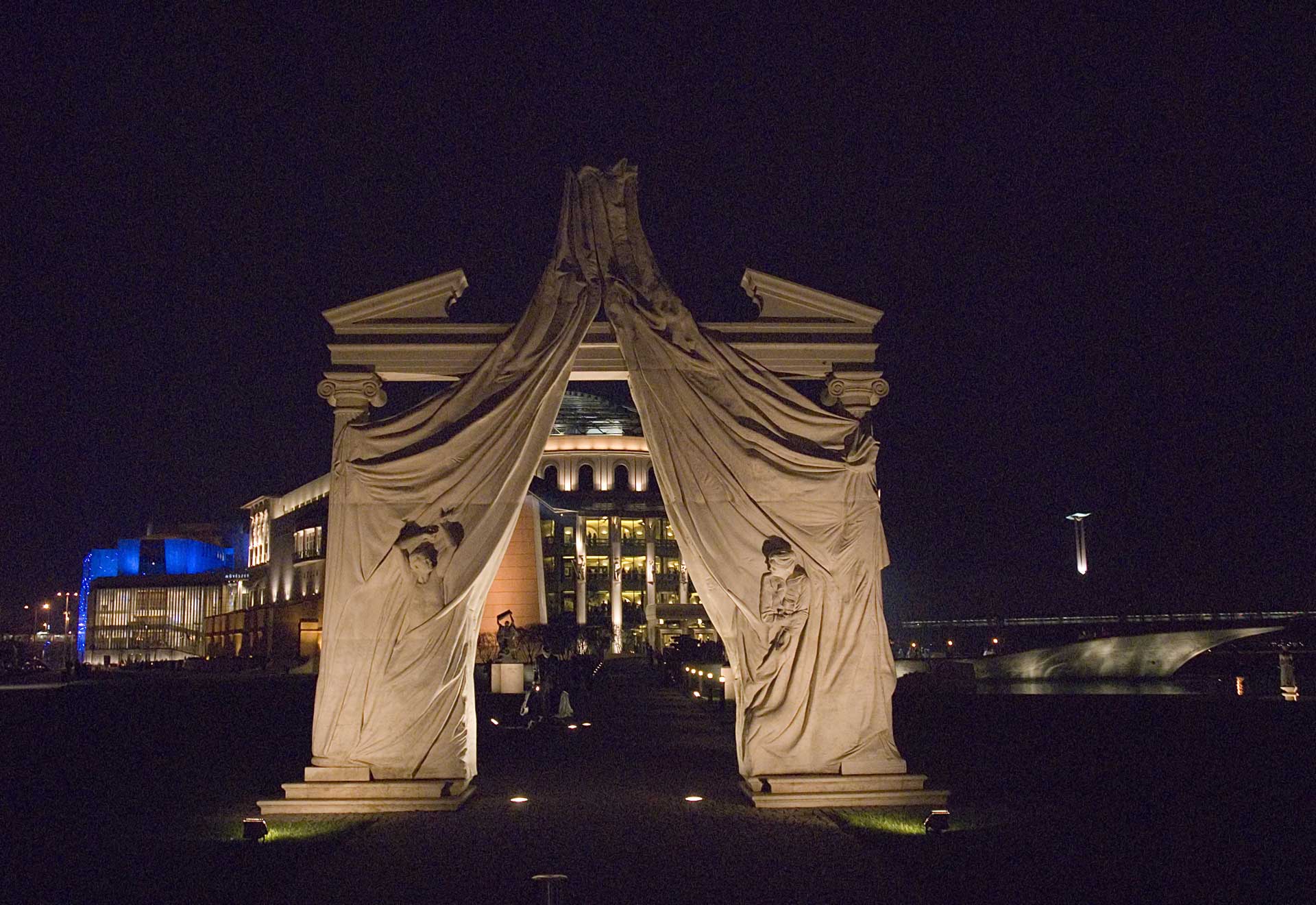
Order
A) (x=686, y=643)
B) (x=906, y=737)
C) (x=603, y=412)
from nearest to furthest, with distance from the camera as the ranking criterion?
(x=906, y=737) → (x=686, y=643) → (x=603, y=412)

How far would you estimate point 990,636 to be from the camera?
67.1 metres

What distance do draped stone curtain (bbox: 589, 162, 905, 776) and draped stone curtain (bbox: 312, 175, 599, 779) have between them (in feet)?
3.32

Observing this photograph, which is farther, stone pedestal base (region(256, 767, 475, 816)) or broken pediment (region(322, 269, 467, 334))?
broken pediment (region(322, 269, 467, 334))

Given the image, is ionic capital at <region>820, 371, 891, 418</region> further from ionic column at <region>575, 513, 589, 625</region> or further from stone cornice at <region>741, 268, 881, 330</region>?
ionic column at <region>575, 513, 589, 625</region>

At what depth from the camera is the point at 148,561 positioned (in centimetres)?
11700

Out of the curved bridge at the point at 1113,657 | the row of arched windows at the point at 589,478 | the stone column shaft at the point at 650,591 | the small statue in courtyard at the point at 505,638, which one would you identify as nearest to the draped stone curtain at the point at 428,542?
the small statue in courtyard at the point at 505,638

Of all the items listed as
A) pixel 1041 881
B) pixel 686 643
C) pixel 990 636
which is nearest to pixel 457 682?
pixel 1041 881

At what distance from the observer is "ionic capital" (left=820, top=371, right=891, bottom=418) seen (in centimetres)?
1086

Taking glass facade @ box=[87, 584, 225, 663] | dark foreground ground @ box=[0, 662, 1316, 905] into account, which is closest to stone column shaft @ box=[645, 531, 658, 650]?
glass facade @ box=[87, 584, 225, 663]

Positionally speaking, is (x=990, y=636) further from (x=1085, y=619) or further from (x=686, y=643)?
(x=686, y=643)

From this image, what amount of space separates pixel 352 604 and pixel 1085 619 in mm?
49597

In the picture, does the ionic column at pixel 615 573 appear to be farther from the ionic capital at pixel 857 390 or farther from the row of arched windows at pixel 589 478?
the ionic capital at pixel 857 390

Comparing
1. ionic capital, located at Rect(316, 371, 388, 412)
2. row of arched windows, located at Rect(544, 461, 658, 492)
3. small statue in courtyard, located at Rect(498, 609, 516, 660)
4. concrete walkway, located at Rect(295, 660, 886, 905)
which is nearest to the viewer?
concrete walkway, located at Rect(295, 660, 886, 905)

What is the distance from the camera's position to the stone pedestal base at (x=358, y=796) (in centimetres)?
971
